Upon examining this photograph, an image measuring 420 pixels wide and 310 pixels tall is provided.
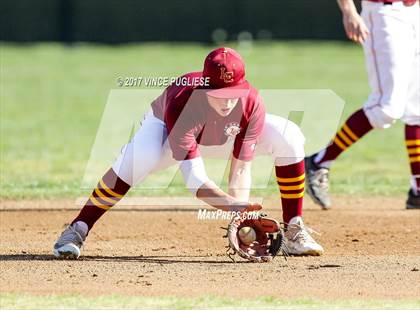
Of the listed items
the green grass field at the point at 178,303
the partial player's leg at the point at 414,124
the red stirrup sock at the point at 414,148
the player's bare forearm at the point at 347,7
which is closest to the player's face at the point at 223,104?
the green grass field at the point at 178,303

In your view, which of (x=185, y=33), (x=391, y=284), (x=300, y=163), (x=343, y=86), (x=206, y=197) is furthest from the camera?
(x=185, y=33)

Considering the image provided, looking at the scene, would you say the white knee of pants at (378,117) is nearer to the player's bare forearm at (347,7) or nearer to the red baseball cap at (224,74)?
the player's bare forearm at (347,7)

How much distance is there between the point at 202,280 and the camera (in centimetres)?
616

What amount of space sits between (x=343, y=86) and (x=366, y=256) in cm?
1428

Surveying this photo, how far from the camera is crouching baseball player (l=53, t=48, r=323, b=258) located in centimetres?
650

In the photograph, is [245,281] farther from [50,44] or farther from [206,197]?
[50,44]

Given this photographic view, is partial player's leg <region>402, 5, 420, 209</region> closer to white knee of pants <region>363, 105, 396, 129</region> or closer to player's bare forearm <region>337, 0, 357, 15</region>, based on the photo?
white knee of pants <region>363, 105, 396, 129</region>

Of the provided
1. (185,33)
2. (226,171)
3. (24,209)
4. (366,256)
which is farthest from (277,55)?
(366,256)

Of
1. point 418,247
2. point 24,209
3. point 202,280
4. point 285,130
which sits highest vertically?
point 285,130

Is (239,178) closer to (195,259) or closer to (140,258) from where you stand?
(195,259)

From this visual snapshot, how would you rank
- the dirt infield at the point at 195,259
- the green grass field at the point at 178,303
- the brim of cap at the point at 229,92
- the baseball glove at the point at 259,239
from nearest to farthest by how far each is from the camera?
the green grass field at the point at 178,303
the dirt infield at the point at 195,259
the brim of cap at the point at 229,92
the baseball glove at the point at 259,239

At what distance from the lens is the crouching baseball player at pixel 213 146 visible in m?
6.50

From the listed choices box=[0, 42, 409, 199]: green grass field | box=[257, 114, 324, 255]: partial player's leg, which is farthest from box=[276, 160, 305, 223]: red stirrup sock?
box=[0, 42, 409, 199]: green grass field

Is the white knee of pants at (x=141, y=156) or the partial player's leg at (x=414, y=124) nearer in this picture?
the white knee of pants at (x=141, y=156)
